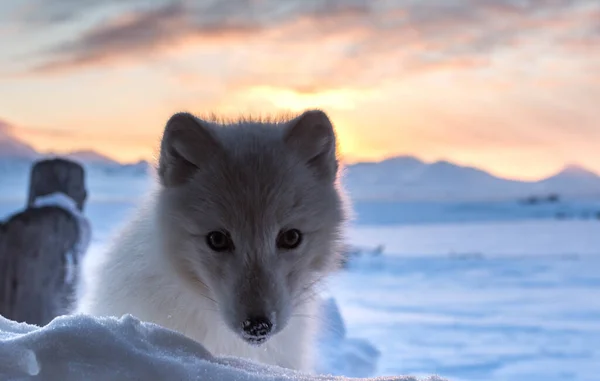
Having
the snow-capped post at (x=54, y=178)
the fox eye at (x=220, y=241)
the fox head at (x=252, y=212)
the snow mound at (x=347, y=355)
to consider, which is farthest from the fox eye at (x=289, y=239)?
the snow-capped post at (x=54, y=178)

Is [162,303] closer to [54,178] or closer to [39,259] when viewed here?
[39,259]

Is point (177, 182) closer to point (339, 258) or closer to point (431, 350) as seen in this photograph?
point (339, 258)

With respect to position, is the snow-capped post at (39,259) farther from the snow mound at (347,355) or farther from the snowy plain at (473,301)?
the snow mound at (347,355)

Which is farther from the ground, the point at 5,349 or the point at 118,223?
the point at 118,223

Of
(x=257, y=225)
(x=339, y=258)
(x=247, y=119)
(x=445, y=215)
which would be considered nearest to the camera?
(x=257, y=225)

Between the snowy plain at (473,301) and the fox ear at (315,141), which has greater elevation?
the snowy plain at (473,301)

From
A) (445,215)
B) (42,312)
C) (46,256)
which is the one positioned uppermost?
(445,215)

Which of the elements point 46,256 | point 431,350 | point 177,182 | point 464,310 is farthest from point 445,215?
point 177,182
